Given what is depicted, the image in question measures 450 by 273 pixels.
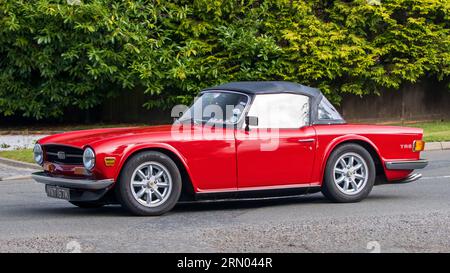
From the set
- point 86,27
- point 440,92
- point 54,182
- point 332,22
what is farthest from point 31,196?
point 440,92

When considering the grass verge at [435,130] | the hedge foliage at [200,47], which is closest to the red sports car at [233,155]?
the grass verge at [435,130]

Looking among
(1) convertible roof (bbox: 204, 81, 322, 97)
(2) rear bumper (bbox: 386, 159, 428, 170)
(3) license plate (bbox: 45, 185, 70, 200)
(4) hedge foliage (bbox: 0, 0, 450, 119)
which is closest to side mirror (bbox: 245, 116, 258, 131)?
(1) convertible roof (bbox: 204, 81, 322, 97)

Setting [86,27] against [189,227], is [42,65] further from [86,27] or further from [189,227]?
[189,227]

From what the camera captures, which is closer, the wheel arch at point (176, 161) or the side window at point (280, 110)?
the wheel arch at point (176, 161)

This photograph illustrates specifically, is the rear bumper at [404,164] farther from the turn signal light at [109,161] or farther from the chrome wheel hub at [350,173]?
the turn signal light at [109,161]

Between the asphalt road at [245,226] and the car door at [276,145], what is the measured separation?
389mm

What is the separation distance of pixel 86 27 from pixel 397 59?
27.6 feet

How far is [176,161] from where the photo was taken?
30.6ft

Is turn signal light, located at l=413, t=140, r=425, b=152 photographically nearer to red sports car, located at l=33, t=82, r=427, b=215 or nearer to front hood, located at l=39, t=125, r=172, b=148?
red sports car, located at l=33, t=82, r=427, b=215

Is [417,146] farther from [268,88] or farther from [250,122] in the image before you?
[250,122]

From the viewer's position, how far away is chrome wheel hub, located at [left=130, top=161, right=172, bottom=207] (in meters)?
9.08

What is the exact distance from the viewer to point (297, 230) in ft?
27.2

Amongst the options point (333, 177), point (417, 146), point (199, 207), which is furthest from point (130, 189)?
point (417, 146)

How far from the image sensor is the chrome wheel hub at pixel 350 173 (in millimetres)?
10070
